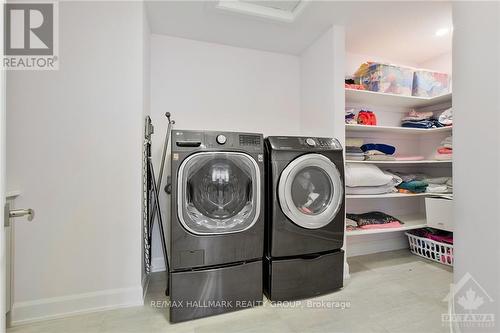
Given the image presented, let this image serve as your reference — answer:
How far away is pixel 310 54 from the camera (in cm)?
247

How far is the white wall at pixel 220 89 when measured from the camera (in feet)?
7.37

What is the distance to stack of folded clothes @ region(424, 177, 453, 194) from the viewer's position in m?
2.43

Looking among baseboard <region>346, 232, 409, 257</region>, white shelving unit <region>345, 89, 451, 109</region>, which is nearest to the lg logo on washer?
white shelving unit <region>345, 89, 451, 109</region>

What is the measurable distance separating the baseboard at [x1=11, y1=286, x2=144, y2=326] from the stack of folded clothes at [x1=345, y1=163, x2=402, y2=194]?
1946 millimetres

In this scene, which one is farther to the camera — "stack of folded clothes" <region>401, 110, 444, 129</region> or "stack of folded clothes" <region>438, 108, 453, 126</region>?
"stack of folded clothes" <region>401, 110, 444, 129</region>

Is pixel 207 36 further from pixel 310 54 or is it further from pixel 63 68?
pixel 63 68

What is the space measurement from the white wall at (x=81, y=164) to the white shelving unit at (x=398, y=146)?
2076 millimetres

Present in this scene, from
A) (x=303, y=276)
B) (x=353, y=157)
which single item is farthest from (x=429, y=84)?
(x=303, y=276)

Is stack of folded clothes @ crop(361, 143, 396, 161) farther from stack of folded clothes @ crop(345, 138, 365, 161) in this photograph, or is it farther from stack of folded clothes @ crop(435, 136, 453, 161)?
stack of folded clothes @ crop(435, 136, 453, 161)

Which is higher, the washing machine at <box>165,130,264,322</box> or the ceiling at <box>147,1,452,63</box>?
the ceiling at <box>147,1,452,63</box>

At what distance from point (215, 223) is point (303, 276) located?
2.55 feet

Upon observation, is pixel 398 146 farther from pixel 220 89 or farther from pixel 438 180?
pixel 220 89

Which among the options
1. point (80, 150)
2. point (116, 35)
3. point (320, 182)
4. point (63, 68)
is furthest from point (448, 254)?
point (63, 68)

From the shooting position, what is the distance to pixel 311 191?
5.88ft
